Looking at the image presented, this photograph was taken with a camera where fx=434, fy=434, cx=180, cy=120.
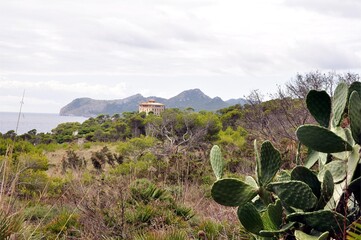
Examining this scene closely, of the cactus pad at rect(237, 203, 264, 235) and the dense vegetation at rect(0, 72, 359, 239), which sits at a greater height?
the cactus pad at rect(237, 203, 264, 235)

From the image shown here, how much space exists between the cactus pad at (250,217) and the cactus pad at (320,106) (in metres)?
0.50

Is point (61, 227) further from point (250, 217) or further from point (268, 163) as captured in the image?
point (268, 163)

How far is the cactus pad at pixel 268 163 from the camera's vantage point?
6.23ft

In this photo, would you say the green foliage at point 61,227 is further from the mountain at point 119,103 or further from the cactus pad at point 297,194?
the mountain at point 119,103

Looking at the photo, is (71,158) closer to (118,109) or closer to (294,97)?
(294,97)

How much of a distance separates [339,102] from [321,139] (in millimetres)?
246

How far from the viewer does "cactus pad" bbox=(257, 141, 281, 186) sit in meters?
1.90

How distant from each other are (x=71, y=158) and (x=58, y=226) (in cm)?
1172

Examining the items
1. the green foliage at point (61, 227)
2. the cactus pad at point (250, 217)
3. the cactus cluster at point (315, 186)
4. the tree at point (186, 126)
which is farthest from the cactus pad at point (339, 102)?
the tree at point (186, 126)

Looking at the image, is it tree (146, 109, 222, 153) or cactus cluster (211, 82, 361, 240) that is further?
tree (146, 109, 222, 153)

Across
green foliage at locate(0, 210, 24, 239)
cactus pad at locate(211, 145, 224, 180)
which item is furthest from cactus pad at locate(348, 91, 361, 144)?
green foliage at locate(0, 210, 24, 239)

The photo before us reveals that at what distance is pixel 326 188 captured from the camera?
170 cm

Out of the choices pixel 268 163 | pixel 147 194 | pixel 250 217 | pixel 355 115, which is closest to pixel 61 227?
pixel 147 194

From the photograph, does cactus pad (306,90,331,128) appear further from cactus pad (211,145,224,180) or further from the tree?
the tree
